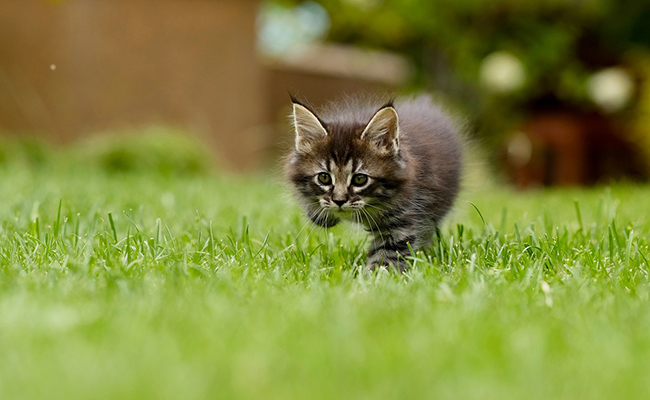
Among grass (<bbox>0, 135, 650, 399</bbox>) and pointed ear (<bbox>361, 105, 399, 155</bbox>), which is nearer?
grass (<bbox>0, 135, 650, 399</bbox>)

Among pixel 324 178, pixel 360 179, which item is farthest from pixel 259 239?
pixel 360 179

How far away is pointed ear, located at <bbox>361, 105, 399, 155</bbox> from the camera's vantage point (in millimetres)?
3598

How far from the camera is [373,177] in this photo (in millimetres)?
3629

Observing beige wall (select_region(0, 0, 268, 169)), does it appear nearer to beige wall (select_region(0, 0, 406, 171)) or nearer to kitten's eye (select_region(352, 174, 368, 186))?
beige wall (select_region(0, 0, 406, 171))

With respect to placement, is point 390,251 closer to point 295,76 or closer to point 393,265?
point 393,265

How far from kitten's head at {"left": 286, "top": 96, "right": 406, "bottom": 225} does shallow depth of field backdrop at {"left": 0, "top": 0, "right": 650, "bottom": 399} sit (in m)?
0.29

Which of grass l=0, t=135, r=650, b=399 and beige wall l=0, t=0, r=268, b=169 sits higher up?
beige wall l=0, t=0, r=268, b=169

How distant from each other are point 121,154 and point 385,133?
7.83 m

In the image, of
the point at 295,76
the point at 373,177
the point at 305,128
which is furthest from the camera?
the point at 295,76

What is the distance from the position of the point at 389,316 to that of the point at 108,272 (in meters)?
1.15

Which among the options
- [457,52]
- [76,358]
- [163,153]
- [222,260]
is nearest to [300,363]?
[76,358]

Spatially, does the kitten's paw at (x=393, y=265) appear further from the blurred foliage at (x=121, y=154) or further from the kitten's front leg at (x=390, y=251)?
the blurred foliage at (x=121, y=154)

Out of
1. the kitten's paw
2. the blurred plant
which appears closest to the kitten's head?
the kitten's paw

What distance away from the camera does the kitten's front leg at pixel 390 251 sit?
3541 millimetres
